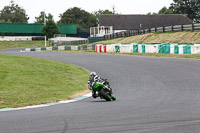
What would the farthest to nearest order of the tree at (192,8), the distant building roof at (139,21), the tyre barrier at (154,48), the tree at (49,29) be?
1. the tree at (192,8)
2. the distant building roof at (139,21)
3. the tree at (49,29)
4. the tyre barrier at (154,48)

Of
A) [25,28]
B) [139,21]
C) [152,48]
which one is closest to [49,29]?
[139,21]

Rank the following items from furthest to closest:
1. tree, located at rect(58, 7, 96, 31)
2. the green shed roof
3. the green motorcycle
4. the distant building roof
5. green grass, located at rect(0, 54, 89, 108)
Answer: tree, located at rect(58, 7, 96, 31) < the green shed roof < the distant building roof < green grass, located at rect(0, 54, 89, 108) < the green motorcycle

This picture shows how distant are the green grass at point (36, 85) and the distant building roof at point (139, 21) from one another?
69374 millimetres

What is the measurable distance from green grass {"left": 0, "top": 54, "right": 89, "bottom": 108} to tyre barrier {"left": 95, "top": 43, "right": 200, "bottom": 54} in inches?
459

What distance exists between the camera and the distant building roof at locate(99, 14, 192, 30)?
89188 millimetres

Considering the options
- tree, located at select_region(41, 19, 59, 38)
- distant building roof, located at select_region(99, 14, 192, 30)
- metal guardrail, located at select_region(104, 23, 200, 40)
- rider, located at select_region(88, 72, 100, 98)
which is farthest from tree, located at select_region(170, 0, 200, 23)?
rider, located at select_region(88, 72, 100, 98)

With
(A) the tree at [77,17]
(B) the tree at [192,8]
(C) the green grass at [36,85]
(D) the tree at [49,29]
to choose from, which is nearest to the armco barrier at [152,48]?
(C) the green grass at [36,85]

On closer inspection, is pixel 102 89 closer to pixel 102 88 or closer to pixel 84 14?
pixel 102 88

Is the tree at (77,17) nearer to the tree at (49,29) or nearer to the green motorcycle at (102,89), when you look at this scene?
the tree at (49,29)

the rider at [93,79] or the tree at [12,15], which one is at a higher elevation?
the tree at [12,15]

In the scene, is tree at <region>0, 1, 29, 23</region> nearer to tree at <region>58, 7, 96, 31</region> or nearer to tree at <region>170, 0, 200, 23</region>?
tree at <region>58, 7, 96, 31</region>

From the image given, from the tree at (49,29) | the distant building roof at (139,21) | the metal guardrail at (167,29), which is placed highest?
the distant building roof at (139,21)

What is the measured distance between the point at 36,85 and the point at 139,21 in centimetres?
7705

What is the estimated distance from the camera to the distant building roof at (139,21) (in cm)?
8919
